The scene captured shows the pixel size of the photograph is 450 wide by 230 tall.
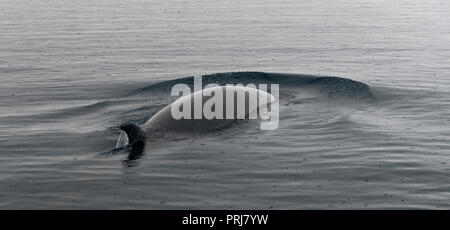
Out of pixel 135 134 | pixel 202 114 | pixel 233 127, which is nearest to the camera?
pixel 135 134

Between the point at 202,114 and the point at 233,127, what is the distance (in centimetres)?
91

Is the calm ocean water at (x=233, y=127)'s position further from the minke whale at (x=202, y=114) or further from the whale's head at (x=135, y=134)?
the minke whale at (x=202, y=114)

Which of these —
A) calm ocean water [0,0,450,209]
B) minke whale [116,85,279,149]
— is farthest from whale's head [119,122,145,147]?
calm ocean water [0,0,450,209]

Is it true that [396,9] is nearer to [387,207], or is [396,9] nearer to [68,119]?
[68,119]

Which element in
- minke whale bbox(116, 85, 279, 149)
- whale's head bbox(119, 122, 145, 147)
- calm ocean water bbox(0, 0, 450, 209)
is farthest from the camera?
minke whale bbox(116, 85, 279, 149)

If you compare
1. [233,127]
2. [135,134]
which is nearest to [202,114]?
[233,127]

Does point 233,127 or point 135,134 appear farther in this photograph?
point 233,127

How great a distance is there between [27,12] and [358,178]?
177 ft

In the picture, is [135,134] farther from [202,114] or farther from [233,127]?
[233,127]

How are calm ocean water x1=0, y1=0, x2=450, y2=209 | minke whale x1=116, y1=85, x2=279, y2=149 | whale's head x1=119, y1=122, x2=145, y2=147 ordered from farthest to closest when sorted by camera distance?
minke whale x1=116, y1=85, x2=279, y2=149 < whale's head x1=119, y1=122, x2=145, y2=147 < calm ocean water x1=0, y1=0, x2=450, y2=209

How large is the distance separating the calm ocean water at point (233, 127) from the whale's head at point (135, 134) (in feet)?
1.09

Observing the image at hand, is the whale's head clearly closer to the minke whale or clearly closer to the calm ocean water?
the minke whale

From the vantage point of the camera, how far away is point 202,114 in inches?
657

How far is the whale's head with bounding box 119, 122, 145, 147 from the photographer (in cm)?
1469
